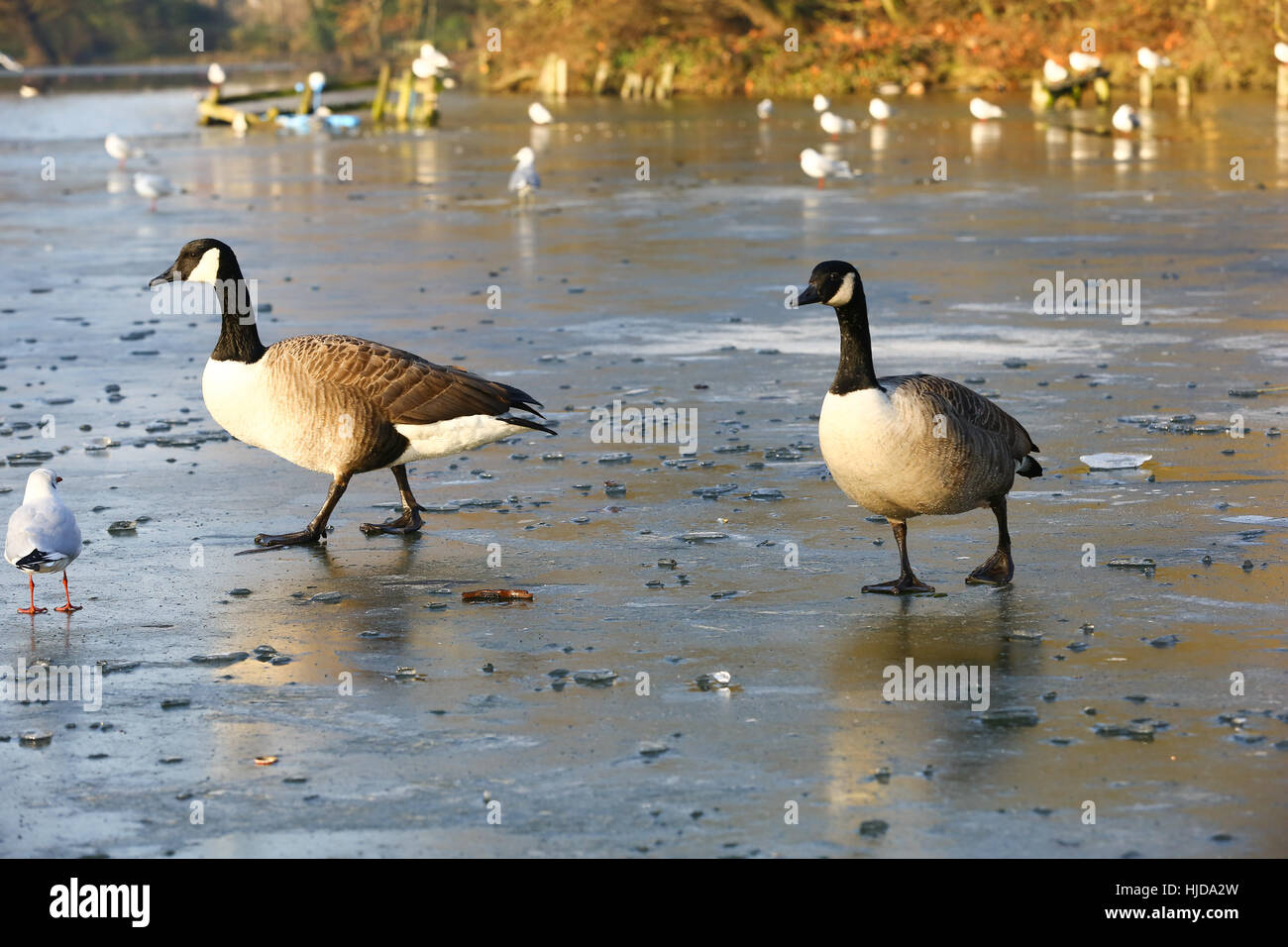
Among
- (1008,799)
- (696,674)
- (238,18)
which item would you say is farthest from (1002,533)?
(238,18)

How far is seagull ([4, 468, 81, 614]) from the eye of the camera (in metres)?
7.74

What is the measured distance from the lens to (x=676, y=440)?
1144cm

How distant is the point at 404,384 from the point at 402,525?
83cm

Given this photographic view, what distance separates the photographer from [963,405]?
791 centimetres

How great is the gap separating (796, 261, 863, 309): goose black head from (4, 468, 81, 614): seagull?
11.4ft

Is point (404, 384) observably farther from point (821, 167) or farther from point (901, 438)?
point (821, 167)

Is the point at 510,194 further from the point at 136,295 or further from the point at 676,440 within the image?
the point at 676,440

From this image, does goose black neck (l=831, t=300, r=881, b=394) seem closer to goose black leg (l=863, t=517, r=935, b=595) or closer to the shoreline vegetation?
goose black leg (l=863, t=517, r=935, b=595)

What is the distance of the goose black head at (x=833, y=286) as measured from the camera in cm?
802

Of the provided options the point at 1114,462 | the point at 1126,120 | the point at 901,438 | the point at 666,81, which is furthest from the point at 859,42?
the point at 901,438

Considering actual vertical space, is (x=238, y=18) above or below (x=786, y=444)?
above

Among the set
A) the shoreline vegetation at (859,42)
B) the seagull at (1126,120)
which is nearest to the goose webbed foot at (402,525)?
the seagull at (1126,120)

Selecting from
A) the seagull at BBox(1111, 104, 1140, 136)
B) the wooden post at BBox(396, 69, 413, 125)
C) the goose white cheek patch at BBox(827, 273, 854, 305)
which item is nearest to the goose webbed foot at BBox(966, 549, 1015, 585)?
the goose white cheek patch at BBox(827, 273, 854, 305)
